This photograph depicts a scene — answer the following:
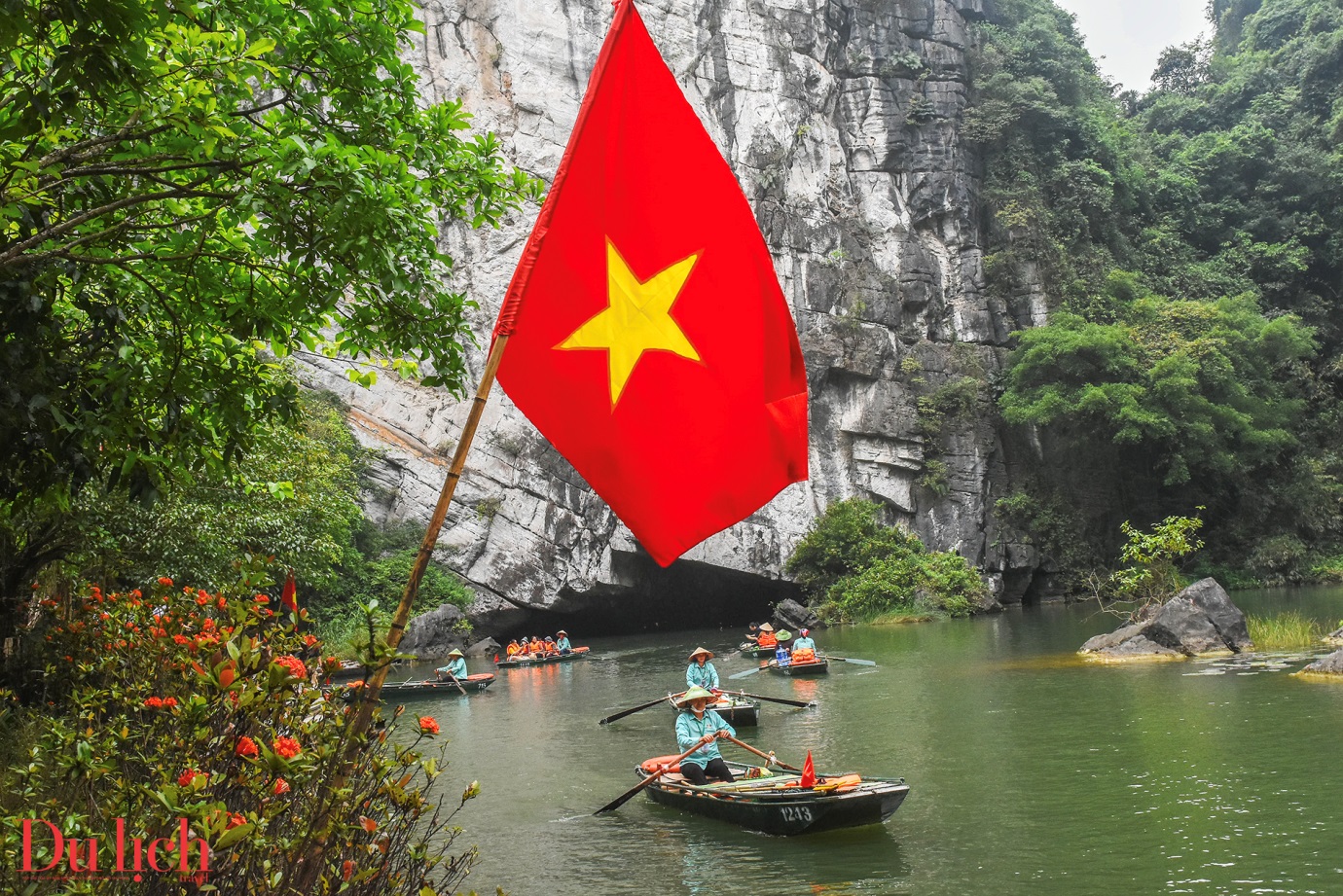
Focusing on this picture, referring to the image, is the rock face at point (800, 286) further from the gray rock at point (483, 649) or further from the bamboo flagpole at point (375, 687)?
the bamboo flagpole at point (375, 687)

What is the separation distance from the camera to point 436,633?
25.9 meters

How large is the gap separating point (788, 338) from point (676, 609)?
1199 inches

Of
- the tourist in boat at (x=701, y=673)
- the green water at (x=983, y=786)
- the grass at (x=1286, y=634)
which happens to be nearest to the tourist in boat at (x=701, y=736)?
the green water at (x=983, y=786)

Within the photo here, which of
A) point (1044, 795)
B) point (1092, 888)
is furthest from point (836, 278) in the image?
point (1092, 888)

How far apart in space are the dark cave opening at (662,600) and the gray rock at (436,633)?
320 cm

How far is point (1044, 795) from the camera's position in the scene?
8672 millimetres

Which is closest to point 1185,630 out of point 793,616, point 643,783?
point 643,783

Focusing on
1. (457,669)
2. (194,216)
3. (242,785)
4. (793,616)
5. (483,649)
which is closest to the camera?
(242,785)

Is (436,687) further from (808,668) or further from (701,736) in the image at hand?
(701,736)

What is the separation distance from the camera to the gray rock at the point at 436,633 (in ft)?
83.5

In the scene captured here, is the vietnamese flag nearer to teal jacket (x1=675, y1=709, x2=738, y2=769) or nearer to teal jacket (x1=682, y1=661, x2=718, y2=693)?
teal jacket (x1=675, y1=709, x2=738, y2=769)

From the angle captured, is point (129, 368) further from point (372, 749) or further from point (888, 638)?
point (888, 638)

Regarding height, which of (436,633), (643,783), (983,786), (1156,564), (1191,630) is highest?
(1156,564)

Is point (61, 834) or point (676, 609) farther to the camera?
point (676, 609)
